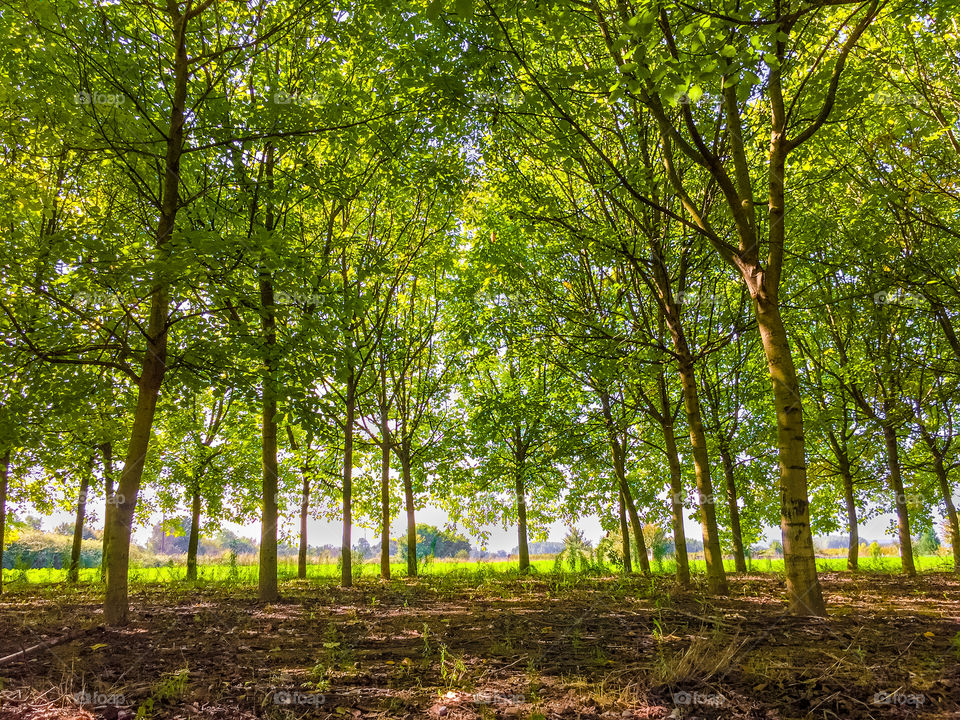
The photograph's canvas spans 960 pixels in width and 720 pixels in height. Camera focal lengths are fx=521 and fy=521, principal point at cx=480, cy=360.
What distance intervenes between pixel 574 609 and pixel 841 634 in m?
3.60

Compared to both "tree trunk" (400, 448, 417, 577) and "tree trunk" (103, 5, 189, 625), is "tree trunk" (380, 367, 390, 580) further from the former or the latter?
"tree trunk" (103, 5, 189, 625)

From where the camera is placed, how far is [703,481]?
28.7 ft

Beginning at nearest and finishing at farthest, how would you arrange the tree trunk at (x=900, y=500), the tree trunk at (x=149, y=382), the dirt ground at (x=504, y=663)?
the dirt ground at (x=504, y=663)
the tree trunk at (x=149, y=382)
the tree trunk at (x=900, y=500)

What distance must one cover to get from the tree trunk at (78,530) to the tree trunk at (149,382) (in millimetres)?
10611

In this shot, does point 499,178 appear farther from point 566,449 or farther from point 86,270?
point 566,449

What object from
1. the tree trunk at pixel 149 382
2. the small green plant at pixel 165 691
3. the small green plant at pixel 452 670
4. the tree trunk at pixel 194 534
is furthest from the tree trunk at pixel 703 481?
the tree trunk at pixel 194 534

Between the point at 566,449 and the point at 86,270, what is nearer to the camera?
the point at 86,270

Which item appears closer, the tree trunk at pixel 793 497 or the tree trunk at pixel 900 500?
the tree trunk at pixel 793 497

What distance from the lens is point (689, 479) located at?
1984cm

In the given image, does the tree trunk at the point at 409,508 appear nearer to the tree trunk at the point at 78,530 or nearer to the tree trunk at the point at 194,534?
the tree trunk at the point at 194,534

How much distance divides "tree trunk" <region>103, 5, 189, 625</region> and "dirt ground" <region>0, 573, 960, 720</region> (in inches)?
23.6

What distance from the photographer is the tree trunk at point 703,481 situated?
8.77 metres

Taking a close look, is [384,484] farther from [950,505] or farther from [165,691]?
[950,505]

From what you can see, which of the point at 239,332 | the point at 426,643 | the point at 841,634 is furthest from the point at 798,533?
the point at 239,332
